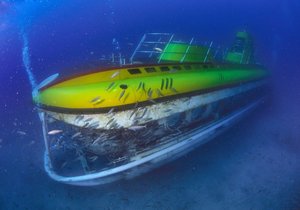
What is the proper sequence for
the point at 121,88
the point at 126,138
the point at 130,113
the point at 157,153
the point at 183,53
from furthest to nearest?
the point at 183,53 < the point at 157,153 < the point at 126,138 < the point at 130,113 < the point at 121,88

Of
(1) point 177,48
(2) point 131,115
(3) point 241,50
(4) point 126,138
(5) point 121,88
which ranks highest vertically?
(1) point 177,48

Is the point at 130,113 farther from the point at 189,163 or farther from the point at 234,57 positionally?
the point at 234,57

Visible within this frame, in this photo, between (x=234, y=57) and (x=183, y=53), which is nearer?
(x=183, y=53)

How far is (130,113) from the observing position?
602 centimetres

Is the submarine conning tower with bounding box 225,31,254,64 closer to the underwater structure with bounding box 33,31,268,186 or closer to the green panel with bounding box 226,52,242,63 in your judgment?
the green panel with bounding box 226,52,242,63

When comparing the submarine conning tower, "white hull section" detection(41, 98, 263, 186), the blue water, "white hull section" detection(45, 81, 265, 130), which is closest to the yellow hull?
"white hull section" detection(45, 81, 265, 130)

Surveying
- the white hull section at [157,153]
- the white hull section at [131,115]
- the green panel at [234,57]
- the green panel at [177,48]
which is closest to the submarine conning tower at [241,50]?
the green panel at [234,57]

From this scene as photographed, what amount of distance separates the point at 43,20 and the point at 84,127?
38.0 metres

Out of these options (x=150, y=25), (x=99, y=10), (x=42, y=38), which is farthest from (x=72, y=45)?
(x=150, y=25)

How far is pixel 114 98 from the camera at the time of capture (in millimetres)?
5723

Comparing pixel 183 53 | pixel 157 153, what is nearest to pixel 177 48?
pixel 183 53

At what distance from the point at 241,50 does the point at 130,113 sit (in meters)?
8.03

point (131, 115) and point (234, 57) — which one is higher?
point (234, 57)

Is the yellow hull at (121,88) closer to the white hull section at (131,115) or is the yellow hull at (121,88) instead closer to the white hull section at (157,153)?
the white hull section at (131,115)
